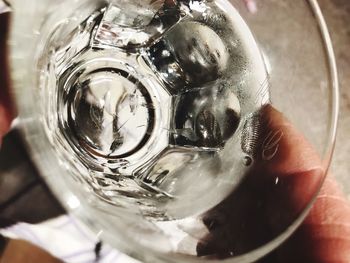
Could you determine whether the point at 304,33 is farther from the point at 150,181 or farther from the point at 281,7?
the point at 150,181

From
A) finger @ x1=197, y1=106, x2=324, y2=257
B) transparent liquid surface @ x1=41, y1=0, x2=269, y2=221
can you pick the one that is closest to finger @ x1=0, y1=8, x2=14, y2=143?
transparent liquid surface @ x1=41, y1=0, x2=269, y2=221

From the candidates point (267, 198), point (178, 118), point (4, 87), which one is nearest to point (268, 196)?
point (267, 198)

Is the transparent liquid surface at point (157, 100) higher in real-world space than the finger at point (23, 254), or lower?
higher

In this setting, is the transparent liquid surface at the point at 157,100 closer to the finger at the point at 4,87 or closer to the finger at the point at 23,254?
the finger at the point at 4,87

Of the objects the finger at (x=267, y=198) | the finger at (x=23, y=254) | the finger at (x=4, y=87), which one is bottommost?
the finger at (x=23, y=254)

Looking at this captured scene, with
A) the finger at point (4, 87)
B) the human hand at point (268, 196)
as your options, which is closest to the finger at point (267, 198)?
the human hand at point (268, 196)

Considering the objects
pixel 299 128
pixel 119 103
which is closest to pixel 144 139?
pixel 119 103

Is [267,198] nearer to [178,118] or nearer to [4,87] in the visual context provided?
[178,118]
